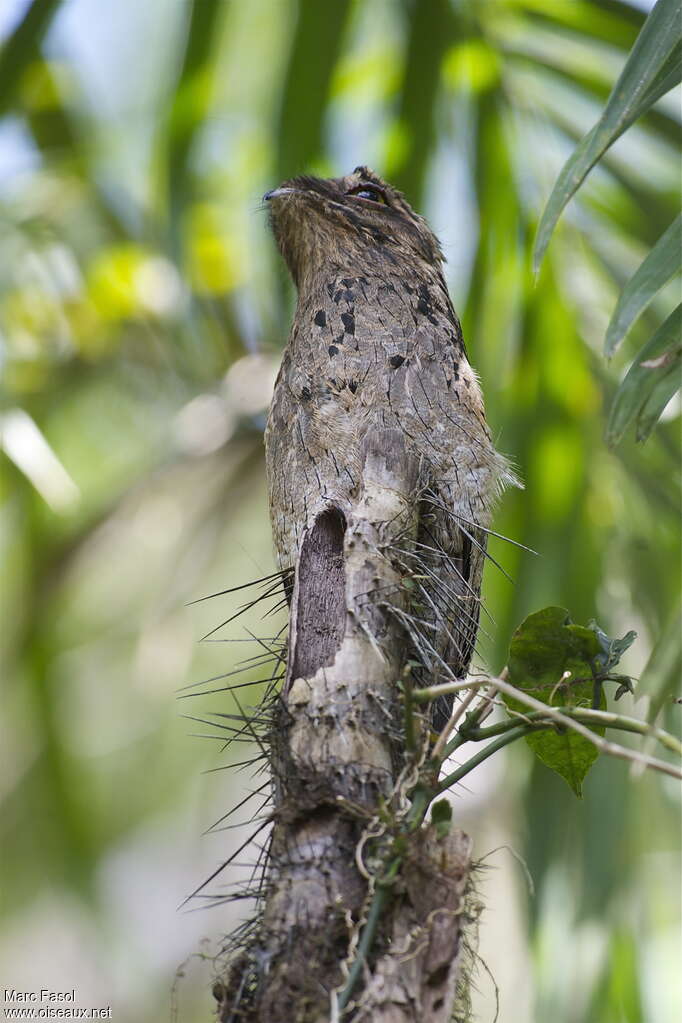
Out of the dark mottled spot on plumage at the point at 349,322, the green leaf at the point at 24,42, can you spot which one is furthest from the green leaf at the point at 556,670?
the green leaf at the point at 24,42

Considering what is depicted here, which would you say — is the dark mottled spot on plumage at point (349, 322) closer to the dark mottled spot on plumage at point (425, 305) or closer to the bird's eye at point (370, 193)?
the dark mottled spot on plumage at point (425, 305)

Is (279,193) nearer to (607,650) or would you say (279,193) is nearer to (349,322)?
(349,322)

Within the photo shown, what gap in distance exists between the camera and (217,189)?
512 centimetres

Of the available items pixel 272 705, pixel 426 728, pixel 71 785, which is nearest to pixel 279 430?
pixel 272 705

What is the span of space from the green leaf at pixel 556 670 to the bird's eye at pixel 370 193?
5.06 feet

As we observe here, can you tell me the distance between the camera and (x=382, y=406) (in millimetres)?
2377

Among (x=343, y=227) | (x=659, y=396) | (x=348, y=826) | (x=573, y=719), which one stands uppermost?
(x=343, y=227)

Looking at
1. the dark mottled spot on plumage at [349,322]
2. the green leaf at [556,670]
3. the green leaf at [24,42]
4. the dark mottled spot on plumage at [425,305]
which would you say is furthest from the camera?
the green leaf at [24,42]

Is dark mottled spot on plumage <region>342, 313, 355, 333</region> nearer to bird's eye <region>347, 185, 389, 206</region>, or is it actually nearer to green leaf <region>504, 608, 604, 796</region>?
bird's eye <region>347, 185, 389, 206</region>

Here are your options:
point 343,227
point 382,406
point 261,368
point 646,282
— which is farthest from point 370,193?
point 261,368

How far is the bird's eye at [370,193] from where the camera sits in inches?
117

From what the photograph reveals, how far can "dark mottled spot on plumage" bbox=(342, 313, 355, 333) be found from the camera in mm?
2523

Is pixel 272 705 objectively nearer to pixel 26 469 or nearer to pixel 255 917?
pixel 255 917

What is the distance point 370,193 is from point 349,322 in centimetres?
63
